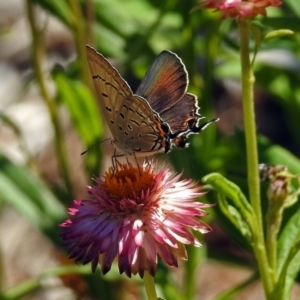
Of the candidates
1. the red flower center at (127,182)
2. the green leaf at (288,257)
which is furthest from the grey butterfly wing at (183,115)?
the green leaf at (288,257)

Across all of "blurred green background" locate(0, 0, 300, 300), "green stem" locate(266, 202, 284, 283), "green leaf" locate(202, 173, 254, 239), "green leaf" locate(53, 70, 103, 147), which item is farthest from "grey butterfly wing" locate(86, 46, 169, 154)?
"green leaf" locate(53, 70, 103, 147)

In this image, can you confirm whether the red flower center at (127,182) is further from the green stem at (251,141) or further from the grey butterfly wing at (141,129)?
the green stem at (251,141)

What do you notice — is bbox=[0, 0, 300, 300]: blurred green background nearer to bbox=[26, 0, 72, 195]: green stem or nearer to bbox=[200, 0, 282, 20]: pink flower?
bbox=[26, 0, 72, 195]: green stem

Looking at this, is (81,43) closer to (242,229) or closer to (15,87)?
(242,229)

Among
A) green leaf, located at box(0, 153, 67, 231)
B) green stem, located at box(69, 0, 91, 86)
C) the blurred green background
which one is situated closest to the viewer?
the blurred green background

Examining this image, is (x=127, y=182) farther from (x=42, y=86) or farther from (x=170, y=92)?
(x=42, y=86)

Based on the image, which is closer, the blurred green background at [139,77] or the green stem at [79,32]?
the blurred green background at [139,77]

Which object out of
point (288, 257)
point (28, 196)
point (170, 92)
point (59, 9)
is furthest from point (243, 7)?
point (28, 196)
